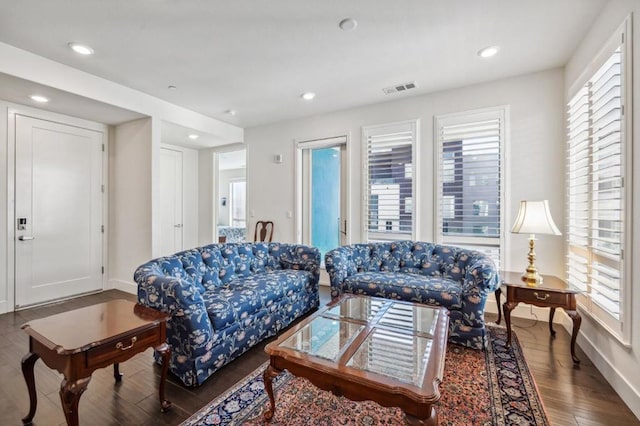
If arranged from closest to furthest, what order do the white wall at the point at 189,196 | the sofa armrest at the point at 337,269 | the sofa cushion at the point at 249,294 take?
the sofa cushion at the point at 249,294
the sofa armrest at the point at 337,269
the white wall at the point at 189,196

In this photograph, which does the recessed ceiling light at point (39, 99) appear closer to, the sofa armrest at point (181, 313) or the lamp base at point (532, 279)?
the sofa armrest at point (181, 313)

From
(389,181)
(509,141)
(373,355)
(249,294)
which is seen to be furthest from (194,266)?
(509,141)

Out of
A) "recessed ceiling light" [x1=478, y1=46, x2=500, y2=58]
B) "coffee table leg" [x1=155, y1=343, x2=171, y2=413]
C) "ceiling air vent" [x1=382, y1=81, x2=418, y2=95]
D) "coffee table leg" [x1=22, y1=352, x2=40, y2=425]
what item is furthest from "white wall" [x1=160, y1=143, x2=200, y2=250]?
"recessed ceiling light" [x1=478, y1=46, x2=500, y2=58]

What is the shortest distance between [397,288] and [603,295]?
1517 mm

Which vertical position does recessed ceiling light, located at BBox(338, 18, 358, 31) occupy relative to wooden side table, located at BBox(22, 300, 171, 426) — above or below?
above

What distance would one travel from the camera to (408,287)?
2.77 metres

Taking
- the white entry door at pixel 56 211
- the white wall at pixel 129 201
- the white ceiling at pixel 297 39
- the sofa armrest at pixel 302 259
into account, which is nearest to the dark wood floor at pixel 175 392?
the sofa armrest at pixel 302 259

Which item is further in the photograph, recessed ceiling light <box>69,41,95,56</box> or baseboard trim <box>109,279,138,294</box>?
baseboard trim <box>109,279,138,294</box>

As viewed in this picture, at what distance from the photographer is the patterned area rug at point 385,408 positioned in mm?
1658

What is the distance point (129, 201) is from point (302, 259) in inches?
108

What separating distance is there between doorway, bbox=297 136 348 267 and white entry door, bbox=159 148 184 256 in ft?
8.21

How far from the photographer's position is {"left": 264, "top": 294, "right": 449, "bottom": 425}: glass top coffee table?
1291mm

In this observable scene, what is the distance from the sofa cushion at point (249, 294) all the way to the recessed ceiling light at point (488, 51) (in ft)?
9.41

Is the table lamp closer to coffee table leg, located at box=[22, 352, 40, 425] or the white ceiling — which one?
the white ceiling
